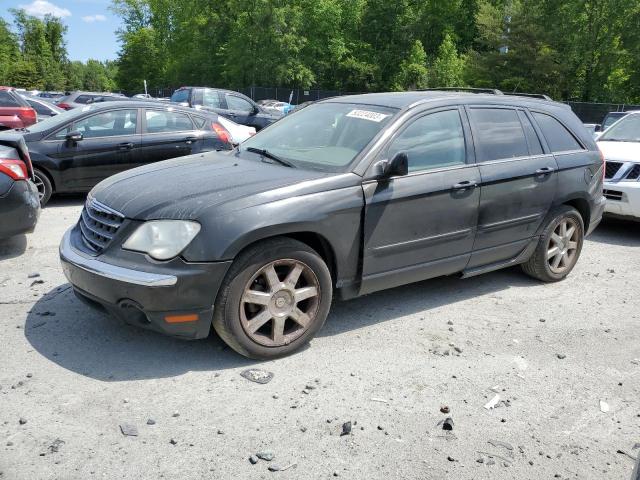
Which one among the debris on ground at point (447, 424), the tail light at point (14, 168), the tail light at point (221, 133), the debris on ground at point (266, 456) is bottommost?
the debris on ground at point (266, 456)

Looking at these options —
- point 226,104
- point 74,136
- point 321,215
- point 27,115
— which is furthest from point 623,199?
point 27,115

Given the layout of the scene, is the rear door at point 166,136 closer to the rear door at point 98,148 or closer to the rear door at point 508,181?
the rear door at point 98,148

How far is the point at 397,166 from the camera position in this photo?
3998 mm

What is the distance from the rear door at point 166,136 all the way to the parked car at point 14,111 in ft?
21.9

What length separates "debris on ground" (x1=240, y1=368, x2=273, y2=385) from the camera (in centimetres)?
357

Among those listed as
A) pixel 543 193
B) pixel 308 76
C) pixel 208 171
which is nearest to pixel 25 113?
pixel 208 171

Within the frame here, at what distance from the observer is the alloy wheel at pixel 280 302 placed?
369 centimetres

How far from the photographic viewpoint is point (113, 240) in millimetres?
3617

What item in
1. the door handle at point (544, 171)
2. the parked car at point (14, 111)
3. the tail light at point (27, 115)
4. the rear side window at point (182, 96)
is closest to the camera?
the door handle at point (544, 171)

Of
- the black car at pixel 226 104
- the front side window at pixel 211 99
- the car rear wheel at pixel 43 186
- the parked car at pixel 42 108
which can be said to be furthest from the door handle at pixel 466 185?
the parked car at pixel 42 108

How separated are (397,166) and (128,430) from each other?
2.33m

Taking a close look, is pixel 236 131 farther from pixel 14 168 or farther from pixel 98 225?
pixel 98 225

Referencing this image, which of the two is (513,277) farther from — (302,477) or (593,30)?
(593,30)

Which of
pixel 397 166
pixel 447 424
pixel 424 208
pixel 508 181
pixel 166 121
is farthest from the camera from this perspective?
pixel 166 121
